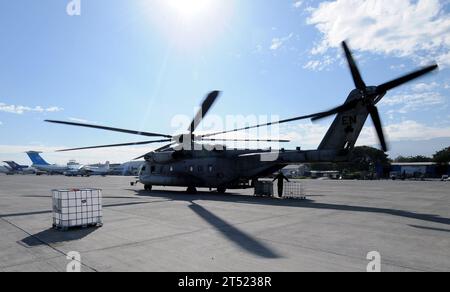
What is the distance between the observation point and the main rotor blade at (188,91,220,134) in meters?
19.0

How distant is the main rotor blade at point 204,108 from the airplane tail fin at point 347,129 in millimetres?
→ 6928

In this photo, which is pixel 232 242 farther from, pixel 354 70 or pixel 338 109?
pixel 354 70

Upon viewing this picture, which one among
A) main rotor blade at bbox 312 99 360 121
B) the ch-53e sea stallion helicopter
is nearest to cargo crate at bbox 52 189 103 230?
the ch-53e sea stallion helicopter

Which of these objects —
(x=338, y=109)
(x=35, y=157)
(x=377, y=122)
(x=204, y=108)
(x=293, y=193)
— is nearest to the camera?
(x=377, y=122)

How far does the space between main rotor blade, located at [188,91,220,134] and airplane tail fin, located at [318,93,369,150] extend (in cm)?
693

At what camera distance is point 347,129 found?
51.9 feet

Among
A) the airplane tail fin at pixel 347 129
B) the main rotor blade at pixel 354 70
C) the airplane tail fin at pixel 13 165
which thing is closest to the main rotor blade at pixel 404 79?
the main rotor blade at pixel 354 70

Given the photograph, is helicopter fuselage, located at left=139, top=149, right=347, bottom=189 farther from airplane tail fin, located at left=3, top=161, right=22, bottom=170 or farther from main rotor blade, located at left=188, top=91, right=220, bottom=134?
airplane tail fin, located at left=3, top=161, right=22, bottom=170

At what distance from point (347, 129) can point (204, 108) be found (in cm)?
851

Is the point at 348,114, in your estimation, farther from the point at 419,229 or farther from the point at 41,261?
the point at 41,261

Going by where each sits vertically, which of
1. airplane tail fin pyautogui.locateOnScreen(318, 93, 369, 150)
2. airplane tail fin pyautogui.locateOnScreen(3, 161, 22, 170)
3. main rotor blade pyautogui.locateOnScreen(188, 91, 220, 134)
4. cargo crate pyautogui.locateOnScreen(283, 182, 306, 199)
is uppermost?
main rotor blade pyautogui.locateOnScreen(188, 91, 220, 134)

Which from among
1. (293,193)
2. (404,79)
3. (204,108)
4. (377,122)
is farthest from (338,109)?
(293,193)

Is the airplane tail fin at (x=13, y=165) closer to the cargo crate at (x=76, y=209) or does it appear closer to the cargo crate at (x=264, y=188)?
the cargo crate at (x=264, y=188)
